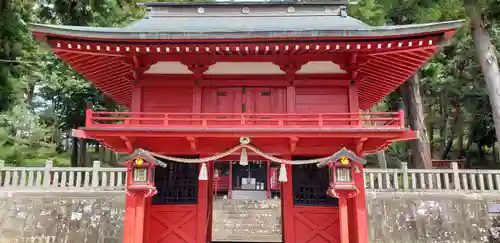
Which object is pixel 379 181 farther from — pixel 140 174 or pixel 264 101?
pixel 140 174

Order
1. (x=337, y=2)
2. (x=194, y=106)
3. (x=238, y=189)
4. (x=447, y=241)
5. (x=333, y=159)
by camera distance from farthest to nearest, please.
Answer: (x=238, y=189) → (x=447, y=241) → (x=337, y=2) → (x=194, y=106) → (x=333, y=159)

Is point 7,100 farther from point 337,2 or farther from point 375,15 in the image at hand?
point 375,15

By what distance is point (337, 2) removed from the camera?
35.5 ft

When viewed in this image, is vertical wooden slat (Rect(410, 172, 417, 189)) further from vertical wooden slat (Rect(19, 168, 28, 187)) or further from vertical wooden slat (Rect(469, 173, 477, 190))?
vertical wooden slat (Rect(19, 168, 28, 187))

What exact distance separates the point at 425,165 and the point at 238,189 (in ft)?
42.5

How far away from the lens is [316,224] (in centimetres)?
904

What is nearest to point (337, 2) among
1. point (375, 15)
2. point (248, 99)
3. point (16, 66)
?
point (248, 99)

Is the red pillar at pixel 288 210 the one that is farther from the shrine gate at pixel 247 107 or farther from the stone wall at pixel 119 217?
the stone wall at pixel 119 217

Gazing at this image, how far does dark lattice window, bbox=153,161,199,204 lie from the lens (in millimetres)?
9166

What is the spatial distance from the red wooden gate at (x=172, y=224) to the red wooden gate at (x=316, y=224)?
2793 mm

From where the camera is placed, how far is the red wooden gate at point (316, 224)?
8.97m

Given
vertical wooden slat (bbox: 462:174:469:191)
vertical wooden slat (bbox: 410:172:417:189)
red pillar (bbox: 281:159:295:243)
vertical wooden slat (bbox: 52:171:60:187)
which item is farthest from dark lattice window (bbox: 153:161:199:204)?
vertical wooden slat (bbox: 462:174:469:191)

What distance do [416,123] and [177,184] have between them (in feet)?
42.6

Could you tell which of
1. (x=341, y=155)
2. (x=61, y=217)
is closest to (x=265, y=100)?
(x=341, y=155)
